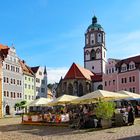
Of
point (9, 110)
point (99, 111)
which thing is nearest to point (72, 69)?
point (9, 110)

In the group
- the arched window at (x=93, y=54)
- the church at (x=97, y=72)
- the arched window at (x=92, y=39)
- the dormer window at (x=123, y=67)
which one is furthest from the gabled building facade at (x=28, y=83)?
the arched window at (x=92, y=39)

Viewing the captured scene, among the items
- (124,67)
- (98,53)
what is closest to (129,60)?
(124,67)

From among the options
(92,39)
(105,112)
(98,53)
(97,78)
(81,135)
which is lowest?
(81,135)

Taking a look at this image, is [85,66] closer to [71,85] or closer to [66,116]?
[71,85]

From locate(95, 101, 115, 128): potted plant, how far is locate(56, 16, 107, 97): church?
2680 inches

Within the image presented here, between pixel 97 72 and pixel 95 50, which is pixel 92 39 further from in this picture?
pixel 97 72

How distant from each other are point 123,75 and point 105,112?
56375 mm

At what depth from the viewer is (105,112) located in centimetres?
A: 2447

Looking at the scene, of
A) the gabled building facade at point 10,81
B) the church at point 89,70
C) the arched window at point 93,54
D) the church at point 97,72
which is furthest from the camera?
the arched window at point 93,54

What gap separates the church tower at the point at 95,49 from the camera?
106m

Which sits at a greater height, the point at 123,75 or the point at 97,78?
the point at 97,78

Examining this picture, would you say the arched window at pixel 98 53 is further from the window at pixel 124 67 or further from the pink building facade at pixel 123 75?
the window at pixel 124 67

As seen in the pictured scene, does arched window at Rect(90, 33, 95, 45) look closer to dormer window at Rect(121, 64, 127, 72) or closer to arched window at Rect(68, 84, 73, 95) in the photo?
arched window at Rect(68, 84, 73, 95)

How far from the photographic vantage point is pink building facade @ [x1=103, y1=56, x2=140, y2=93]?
3024 inches
